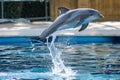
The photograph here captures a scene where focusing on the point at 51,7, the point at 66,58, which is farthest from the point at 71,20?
the point at 51,7

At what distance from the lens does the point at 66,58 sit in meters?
9.56

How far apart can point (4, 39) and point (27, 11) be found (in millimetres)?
6572

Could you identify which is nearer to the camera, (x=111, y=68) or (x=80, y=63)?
(x=111, y=68)

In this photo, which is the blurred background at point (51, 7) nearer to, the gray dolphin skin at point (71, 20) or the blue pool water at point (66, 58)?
the blue pool water at point (66, 58)

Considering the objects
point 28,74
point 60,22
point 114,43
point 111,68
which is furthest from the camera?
point 114,43

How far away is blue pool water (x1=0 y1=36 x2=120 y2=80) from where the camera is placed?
764cm

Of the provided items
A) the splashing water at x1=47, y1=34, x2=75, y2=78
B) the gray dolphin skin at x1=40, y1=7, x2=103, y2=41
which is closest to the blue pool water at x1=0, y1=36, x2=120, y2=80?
the splashing water at x1=47, y1=34, x2=75, y2=78

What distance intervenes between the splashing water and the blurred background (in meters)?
6.28

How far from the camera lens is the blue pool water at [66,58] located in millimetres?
7637

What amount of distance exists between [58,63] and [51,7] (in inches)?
348

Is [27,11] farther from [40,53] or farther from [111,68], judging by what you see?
[111,68]

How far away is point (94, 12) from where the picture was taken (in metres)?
7.12

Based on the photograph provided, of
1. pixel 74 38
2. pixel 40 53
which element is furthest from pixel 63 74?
pixel 74 38

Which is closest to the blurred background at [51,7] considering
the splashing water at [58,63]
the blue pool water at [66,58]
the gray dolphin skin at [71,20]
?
the blue pool water at [66,58]
